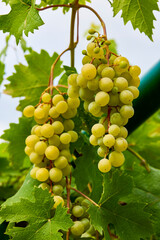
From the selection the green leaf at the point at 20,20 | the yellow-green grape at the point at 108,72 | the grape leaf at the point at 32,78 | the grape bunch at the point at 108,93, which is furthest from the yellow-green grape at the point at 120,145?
the grape leaf at the point at 32,78

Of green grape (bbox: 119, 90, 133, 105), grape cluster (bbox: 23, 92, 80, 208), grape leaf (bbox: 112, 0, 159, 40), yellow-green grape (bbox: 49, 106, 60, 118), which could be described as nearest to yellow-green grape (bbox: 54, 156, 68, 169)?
grape cluster (bbox: 23, 92, 80, 208)

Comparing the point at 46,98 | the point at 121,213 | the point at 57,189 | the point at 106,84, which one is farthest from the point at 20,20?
the point at 121,213

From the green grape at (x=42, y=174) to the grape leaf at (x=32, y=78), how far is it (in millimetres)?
380

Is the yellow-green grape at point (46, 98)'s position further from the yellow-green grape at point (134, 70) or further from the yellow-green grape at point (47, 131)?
the yellow-green grape at point (134, 70)

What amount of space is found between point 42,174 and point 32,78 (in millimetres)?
458

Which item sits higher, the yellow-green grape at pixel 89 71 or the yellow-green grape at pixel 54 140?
the yellow-green grape at pixel 89 71

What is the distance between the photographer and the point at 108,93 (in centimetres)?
61

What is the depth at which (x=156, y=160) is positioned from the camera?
123cm

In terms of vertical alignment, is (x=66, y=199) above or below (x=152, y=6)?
below

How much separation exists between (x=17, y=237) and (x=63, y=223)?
96mm

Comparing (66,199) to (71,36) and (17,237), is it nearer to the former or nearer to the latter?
(17,237)

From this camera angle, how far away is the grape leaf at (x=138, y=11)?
0.69 m

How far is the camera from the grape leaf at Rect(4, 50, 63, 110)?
40.0 inches

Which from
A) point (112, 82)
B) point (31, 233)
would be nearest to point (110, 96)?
point (112, 82)
